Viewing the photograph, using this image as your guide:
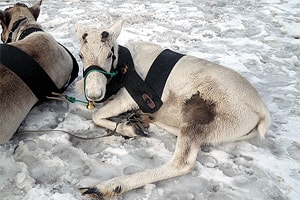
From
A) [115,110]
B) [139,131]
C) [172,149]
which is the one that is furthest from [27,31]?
[172,149]

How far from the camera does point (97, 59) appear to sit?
3260 mm

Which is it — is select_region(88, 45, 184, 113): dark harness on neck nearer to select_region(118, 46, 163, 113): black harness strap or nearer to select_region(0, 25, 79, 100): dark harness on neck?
select_region(118, 46, 163, 113): black harness strap

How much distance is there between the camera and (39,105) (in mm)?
4008

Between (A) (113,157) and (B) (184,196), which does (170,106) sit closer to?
Result: (A) (113,157)

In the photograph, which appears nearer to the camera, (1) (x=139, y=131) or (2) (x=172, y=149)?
(2) (x=172, y=149)

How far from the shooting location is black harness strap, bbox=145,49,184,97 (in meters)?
3.57

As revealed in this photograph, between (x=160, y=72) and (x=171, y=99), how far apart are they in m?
0.33

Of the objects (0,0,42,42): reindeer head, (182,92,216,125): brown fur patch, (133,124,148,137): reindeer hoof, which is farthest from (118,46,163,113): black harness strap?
(0,0,42,42): reindeer head

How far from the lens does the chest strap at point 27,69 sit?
347 cm

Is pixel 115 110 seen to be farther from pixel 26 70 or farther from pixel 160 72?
pixel 26 70

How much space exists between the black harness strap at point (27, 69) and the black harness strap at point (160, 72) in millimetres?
1180

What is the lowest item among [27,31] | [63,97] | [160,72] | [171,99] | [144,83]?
[63,97]

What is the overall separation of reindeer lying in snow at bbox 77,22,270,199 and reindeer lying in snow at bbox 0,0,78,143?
25.0 inches

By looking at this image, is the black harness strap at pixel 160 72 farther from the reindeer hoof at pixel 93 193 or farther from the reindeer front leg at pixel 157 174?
the reindeer hoof at pixel 93 193
